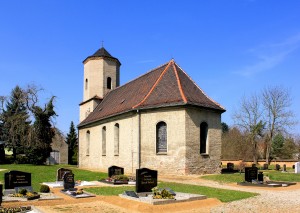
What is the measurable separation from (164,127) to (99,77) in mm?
17695

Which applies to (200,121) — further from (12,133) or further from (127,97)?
(12,133)

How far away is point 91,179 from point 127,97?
11220 mm

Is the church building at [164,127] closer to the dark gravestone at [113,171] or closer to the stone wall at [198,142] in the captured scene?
the stone wall at [198,142]

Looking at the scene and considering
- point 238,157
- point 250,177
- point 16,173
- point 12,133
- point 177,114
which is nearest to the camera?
point 16,173

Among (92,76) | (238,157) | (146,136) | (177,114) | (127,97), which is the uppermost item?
(92,76)

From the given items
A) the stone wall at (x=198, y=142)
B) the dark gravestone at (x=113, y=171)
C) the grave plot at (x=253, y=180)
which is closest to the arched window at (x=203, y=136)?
the stone wall at (x=198, y=142)

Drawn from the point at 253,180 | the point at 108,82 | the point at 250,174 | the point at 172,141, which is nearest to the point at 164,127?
the point at 172,141

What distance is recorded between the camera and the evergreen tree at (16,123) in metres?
39.6

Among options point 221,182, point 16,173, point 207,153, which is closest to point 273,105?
point 207,153

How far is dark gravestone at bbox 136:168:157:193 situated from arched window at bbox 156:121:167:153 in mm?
10732

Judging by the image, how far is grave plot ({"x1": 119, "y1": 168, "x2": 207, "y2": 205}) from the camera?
38.9ft

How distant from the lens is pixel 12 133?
40219 mm

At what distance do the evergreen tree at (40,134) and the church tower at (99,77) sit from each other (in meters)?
4.67

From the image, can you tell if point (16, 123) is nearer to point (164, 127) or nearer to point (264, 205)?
point (164, 127)
